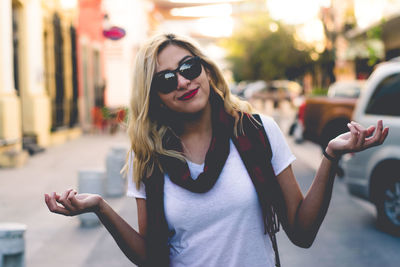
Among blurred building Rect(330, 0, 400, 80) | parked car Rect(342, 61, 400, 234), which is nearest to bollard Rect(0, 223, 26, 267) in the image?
parked car Rect(342, 61, 400, 234)

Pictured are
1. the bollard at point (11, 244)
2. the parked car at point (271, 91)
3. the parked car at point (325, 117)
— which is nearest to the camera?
Answer: the bollard at point (11, 244)

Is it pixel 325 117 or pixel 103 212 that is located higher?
pixel 103 212

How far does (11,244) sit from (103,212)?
6.95 ft

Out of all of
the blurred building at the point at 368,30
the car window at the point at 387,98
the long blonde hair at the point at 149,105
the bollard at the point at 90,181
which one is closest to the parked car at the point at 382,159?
the car window at the point at 387,98

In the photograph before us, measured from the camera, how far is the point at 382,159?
20.2ft

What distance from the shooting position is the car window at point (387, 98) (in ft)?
20.6

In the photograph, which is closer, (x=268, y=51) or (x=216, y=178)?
(x=216, y=178)

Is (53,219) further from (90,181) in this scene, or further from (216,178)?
(216,178)

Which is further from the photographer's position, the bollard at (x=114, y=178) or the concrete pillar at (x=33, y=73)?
the concrete pillar at (x=33, y=73)

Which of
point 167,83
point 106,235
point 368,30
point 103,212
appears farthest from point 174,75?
point 368,30

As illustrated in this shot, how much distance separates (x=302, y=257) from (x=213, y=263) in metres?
3.50

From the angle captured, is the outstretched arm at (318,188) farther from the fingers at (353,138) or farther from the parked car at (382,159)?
the parked car at (382,159)

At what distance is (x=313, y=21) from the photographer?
2941 cm

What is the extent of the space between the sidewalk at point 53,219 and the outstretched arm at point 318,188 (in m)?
3.30
